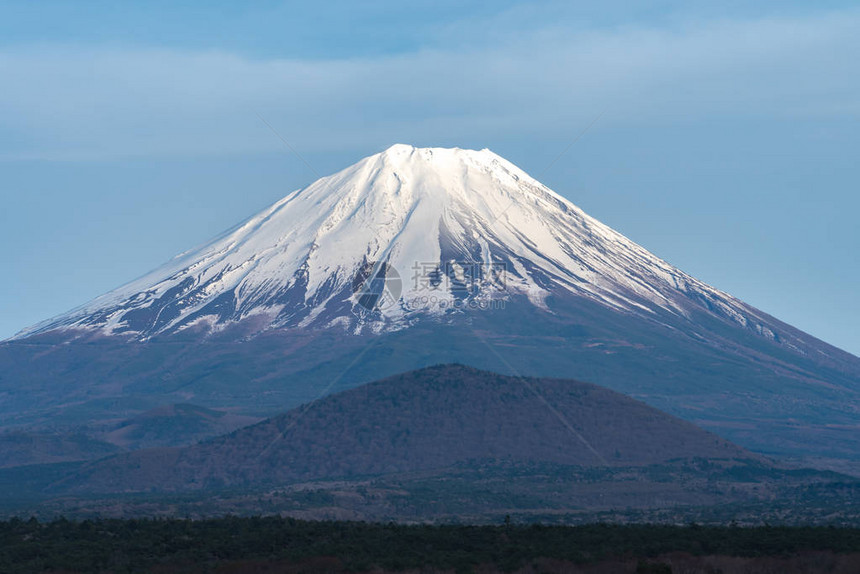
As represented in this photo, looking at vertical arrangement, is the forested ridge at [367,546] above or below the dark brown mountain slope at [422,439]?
below

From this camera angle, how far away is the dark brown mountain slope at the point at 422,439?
11525 centimetres

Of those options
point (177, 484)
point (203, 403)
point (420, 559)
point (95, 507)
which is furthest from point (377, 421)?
point (420, 559)

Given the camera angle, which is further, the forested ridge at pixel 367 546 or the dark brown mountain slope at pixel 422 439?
the dark brown mountain slope at pixel 422 439

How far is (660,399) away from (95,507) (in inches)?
4522

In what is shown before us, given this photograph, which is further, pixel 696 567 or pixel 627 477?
pixel 627 477

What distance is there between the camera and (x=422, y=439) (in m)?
120

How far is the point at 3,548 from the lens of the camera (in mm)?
48250

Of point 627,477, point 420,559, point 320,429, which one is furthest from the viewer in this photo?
point 320,429

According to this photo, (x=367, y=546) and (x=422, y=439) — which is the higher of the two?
(x=422, y=439)

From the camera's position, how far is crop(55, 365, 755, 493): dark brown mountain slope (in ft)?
378

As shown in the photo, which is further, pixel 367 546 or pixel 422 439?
pixel 422 439

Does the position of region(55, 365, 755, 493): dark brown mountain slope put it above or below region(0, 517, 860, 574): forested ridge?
above

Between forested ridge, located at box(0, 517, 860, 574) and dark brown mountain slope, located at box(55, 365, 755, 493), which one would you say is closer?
forested ridge, located at box(0, 517, 860, 574)

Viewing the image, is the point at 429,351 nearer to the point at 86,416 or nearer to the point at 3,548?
the point at 86,416
